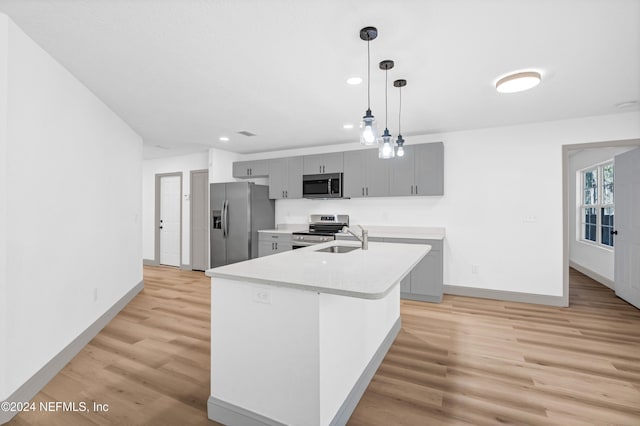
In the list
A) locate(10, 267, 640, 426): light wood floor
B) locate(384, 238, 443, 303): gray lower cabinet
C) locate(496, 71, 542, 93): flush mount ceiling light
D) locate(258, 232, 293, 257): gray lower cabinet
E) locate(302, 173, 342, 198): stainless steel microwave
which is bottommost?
locate(10, 267, 640, 426): light wood floor

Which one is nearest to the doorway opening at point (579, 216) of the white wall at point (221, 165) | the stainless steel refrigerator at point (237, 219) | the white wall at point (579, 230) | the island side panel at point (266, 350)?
the white wall at point (579, 230)

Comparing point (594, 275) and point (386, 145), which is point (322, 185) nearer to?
point (386, 145)

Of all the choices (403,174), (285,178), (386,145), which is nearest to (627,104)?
(403,174)

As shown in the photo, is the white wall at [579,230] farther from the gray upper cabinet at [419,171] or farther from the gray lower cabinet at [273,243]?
the gray lower cabinet at [273,243]

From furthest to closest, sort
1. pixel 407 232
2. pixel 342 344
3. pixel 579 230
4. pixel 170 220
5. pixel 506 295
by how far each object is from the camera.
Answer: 1. pixel 170 220
2. pixel 579 230
3. pixel 407 232
4. pixel 506 295
5. pixel 342 344

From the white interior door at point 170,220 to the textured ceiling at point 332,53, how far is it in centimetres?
308

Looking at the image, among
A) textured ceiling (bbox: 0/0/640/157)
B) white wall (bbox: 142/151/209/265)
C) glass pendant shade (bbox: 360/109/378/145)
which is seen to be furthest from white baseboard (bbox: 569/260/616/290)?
white wall (bbox: 142/151/209/265)

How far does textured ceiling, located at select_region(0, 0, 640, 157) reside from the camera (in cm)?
178

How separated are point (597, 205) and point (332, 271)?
6.03 metres

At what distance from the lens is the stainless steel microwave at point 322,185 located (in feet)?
16.6

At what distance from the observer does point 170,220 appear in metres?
6.64

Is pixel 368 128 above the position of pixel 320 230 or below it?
above

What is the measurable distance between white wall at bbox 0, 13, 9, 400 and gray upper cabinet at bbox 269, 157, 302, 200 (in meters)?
3.86

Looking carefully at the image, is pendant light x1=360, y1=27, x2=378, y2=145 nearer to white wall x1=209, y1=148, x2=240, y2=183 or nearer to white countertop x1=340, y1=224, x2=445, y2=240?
white countertop x1=340, y1=224, x2=445, y2=240
